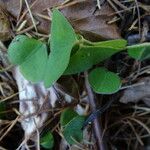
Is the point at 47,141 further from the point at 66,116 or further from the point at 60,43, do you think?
the point at 60,43

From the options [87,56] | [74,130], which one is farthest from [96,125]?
[87,56]

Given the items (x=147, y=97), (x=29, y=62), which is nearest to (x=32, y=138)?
(x=29, y=62)

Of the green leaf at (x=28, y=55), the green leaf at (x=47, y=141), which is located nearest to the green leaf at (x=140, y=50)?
the green leaf at (x=28, y=55)

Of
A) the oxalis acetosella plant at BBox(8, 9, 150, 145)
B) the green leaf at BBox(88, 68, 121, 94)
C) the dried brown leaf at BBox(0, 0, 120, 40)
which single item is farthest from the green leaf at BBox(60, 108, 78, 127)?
the dried brown leaf at BBox(0, 0, 120, 40)

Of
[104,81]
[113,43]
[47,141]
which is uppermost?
[113,43]

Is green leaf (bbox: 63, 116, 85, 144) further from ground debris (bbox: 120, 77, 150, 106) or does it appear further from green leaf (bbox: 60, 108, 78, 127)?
ground debris (bbox: 120, 77, 150, 106)

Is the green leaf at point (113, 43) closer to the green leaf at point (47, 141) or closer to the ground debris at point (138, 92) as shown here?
the ground debris at point (138, 92)
